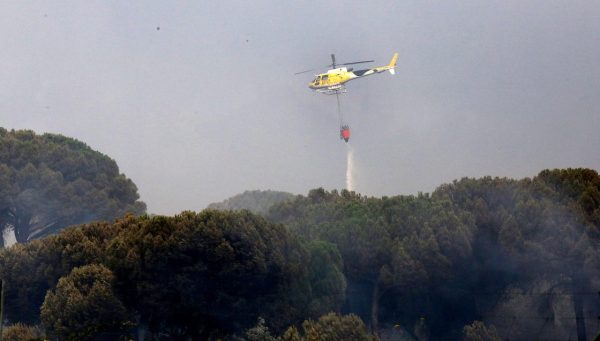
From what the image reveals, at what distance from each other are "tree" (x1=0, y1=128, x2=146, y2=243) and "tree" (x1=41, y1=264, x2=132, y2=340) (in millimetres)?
39233

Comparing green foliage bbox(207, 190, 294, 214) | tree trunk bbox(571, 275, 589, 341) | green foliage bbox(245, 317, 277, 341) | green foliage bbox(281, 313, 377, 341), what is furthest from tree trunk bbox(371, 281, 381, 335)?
green foliage bbox(207, 190, 294, 214)

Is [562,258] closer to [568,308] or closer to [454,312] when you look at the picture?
→ [568,308]

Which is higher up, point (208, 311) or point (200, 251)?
point (200, 251)

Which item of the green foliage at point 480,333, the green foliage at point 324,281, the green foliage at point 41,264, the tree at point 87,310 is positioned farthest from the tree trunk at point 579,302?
the green foliage at point 41,264

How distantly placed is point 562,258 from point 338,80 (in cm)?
3429

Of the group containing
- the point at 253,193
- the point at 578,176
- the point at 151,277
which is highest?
the point at 253,193

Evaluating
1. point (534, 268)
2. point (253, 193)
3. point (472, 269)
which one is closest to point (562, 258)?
point (534, 268)

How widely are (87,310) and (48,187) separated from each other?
41360mm

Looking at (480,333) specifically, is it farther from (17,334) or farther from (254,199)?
(254,199)

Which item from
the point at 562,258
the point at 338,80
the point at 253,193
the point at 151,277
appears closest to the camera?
the point at 151,277

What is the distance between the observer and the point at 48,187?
3627 inches

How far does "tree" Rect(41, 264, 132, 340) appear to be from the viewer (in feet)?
174

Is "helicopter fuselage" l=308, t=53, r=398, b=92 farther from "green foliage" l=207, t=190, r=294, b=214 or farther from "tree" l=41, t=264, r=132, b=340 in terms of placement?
"green foliage" l=207, t=190, r=294, b=214

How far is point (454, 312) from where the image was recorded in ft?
231
